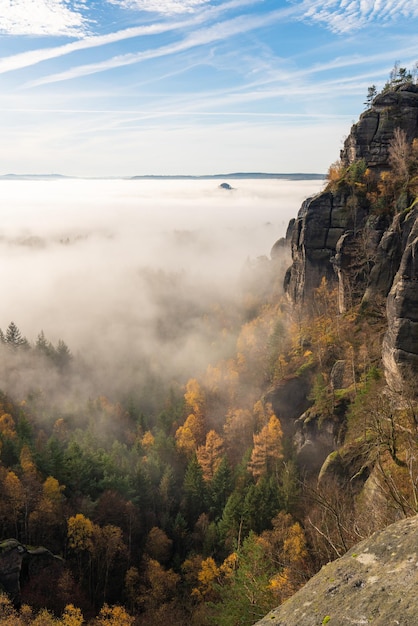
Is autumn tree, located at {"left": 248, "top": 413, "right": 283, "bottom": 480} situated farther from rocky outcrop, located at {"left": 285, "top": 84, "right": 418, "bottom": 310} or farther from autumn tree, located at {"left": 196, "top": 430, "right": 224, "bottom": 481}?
rocky outcrop, located at {"left": 285, "top": 84, "right": 418, "bottom": 310}

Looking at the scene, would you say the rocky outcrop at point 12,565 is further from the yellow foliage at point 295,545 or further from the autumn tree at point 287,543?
the yellow foliage at point 295,545

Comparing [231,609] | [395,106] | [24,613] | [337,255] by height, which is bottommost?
[24,613]

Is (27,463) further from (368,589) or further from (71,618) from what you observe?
(368,589)

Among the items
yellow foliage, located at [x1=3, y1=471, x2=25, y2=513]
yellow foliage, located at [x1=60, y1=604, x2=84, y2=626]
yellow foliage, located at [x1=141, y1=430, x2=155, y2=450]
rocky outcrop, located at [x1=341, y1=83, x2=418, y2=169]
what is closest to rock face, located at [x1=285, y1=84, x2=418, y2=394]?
rocky outcrop, located at [x1=341, y1=83, x2=418, y2=169]

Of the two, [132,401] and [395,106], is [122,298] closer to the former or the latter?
[132,401]

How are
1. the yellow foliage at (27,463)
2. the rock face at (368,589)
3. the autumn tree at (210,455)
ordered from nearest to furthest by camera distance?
the rock face at (368,589) → the yellow foliage at (27,463) → the autumn tree at (210,455)

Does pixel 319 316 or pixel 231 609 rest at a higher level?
pixel 319 316

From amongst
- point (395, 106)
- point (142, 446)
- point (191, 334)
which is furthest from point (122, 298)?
point (395, 106)

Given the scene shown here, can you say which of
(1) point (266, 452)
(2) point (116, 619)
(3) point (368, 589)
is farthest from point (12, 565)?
(3) point (368, 589)

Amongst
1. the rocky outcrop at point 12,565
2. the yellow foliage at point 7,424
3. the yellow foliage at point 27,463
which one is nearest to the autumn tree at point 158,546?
the rocky outcrop at point 12,565
